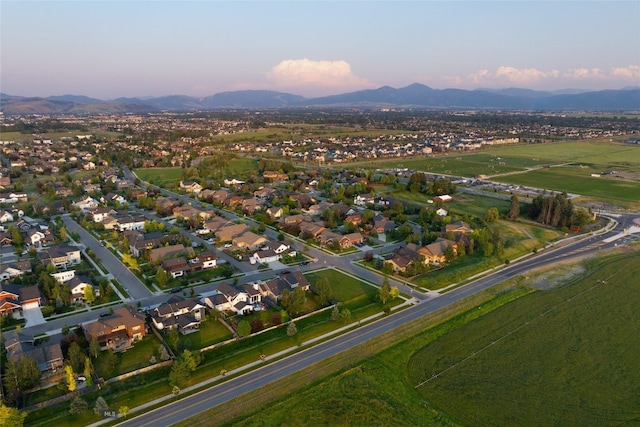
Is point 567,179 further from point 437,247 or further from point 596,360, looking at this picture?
point 596,360

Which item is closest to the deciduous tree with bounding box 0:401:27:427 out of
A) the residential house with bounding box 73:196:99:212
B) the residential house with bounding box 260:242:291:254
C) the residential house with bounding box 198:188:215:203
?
the residential house with bounding box 260:242:291:254

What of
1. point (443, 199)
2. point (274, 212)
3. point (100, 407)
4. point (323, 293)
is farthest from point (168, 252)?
point (443, 199)

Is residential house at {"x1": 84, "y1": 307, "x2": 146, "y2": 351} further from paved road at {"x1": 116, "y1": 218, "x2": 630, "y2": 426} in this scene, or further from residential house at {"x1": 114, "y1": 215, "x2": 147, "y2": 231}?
residential house at {"x1": 114, "y1": 215, "x2": 147, "y2": 231}

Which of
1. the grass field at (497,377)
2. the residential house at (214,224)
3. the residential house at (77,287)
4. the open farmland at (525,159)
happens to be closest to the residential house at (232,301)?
the residential house at (77,287)

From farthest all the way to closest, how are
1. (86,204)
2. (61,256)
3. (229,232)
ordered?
(86,204)
(229,232)
(61,256)

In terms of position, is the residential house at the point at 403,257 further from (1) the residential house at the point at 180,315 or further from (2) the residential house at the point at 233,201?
(2) the residential house at the point at 233,201

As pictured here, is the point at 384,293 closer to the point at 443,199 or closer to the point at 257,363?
the point at 257,363

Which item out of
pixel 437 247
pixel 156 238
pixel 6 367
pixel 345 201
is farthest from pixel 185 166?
pixel 6 367
